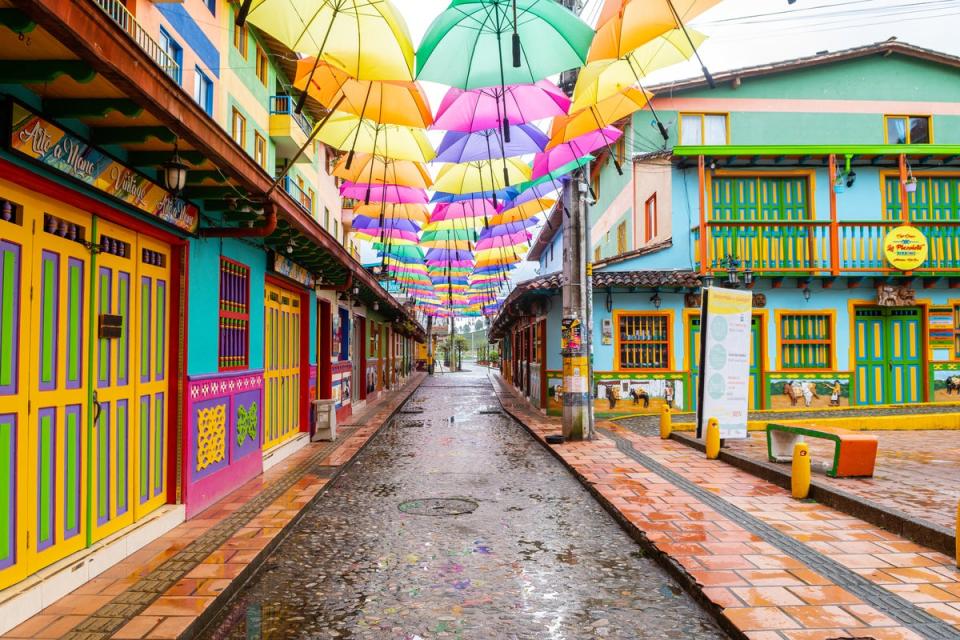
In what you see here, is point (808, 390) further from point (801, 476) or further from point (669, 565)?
point (669, 565)

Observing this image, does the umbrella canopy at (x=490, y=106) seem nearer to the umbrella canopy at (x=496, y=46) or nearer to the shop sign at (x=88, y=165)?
the umbrella canopy at (x=496, y=46)

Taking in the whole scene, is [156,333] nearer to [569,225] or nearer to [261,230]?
[261,230]

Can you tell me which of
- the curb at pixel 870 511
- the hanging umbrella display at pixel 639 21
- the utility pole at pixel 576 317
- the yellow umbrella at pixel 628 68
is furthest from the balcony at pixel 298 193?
the curb at pixel 870 511

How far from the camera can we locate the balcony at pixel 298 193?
1629 cm

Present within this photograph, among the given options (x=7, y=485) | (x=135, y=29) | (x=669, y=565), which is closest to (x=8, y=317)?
(x=7, y=485)

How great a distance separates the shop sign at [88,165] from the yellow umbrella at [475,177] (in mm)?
9043

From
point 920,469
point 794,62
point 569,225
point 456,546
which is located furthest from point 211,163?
point 794,62

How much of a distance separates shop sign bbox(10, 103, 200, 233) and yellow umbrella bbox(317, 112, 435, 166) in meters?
5.88

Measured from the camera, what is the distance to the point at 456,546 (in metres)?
5.92

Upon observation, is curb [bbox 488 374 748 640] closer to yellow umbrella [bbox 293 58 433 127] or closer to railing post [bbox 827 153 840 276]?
yellow umbrella [bbox 293 58 433 127]

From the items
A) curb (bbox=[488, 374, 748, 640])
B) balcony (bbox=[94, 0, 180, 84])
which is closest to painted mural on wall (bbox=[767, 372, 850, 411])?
curb (bbox=[488, 374, 748, 640])

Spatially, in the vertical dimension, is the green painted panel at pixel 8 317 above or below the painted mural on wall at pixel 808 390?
above

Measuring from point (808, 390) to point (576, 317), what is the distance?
25.5ft

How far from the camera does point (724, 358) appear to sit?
10.2m
